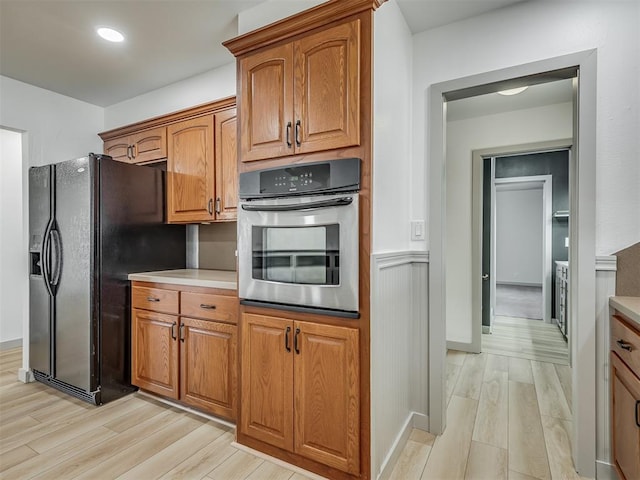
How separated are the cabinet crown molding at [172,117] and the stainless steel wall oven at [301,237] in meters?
1.01

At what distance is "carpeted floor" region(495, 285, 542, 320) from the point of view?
5.64 m

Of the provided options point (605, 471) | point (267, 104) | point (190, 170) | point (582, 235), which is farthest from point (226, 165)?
point (605, 471)

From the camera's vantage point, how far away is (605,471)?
174 centimetres

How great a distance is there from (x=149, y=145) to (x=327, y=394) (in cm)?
266

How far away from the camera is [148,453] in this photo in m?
1.96

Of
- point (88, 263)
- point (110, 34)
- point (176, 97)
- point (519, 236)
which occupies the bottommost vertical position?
point (88, 263)

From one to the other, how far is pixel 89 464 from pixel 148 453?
0.29 m

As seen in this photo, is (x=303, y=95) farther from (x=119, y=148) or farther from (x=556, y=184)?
(x=556, y=184)

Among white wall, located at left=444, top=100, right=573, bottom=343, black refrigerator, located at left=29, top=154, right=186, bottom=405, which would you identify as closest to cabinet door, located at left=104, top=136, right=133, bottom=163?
black refrigerator, located at left=29, top=154, right=186, bottom=405

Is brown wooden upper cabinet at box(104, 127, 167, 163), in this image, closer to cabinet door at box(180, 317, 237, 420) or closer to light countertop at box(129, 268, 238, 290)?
light countertop at box(129, 268, 238, 290)

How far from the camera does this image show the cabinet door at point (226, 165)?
8.66 feet

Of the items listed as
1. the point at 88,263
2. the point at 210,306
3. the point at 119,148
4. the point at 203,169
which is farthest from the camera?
the point at 119,148

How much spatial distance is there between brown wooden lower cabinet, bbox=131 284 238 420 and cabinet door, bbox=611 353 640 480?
6.34 feet

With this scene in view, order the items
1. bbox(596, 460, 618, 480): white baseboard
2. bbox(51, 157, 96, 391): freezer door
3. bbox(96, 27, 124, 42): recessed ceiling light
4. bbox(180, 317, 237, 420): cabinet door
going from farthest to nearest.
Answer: bbox(51, 157, 96, 391): freezer door < bbox(96, 27, 124, 42): recessed ceiling light < bbox(180, 317, 237, 420): cabinet door < bbox(596, 460, 618, 480): white baseboard
